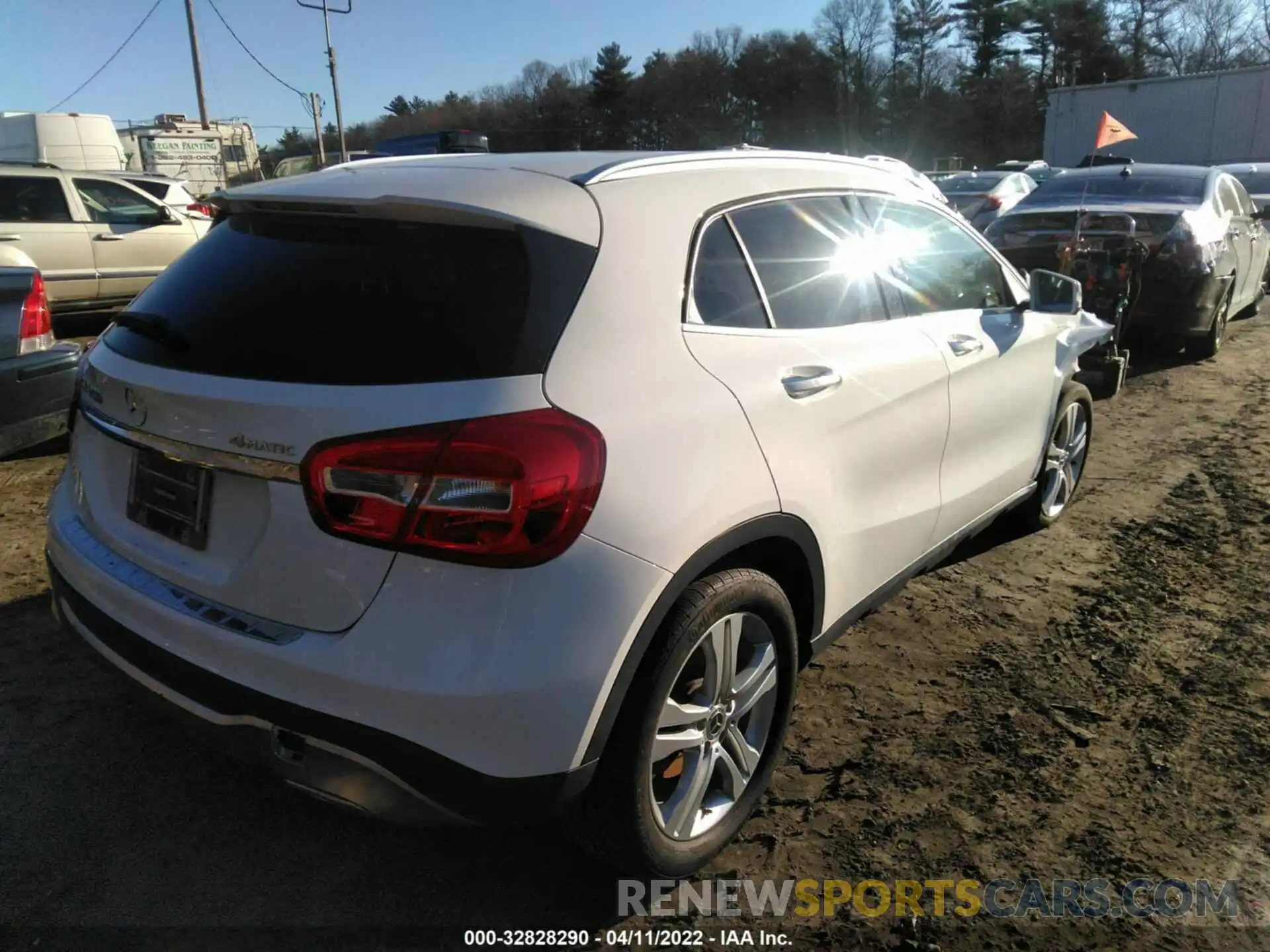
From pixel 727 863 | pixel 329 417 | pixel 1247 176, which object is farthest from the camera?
pixel 1247 176

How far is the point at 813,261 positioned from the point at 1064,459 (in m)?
2.58

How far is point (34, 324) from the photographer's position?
193 inches

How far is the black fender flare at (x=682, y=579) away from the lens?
1952 mm

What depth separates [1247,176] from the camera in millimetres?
15227

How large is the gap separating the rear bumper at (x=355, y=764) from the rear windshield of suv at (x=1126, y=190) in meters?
8.16

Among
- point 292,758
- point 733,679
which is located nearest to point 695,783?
point 733,679

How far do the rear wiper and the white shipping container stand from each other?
2940 centimetres

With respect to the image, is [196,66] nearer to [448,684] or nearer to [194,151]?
[194,151]

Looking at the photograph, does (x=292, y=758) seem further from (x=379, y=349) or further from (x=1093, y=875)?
(x=1093, y=875)

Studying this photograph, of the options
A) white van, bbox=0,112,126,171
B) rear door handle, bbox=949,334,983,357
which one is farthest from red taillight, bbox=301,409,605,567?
white van, bbox=0,112,126,171

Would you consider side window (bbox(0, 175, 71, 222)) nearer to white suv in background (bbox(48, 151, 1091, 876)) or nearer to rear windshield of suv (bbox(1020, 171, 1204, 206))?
white suv in background (bbox(48, 151, 1091, 876))

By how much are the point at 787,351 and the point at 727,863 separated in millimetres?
1371

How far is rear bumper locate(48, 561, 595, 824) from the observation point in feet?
6.10

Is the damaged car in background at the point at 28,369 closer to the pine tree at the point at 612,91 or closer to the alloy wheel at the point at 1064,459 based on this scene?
the alloy wheel at the point at 1064,459
